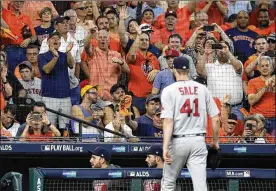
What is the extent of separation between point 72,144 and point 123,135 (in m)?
0.69

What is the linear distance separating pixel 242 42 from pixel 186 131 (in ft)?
15.5

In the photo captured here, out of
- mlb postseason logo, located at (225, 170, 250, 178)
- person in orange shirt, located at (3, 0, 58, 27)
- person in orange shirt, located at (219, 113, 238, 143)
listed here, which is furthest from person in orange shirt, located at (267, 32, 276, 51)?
person in orange shirt, located at (3, 0, 58, 27)

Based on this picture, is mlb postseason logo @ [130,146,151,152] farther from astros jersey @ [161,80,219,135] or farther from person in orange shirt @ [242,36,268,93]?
astros jersey @ [161,80,219,135]

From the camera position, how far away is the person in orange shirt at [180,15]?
12.9 metres

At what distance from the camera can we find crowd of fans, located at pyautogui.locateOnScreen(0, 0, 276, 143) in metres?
12.1

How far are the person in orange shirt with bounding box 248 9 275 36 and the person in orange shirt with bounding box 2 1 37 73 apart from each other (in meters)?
3.23

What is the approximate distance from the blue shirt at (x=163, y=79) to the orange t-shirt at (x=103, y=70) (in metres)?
0.56

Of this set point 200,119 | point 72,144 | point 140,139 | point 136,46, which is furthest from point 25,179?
point 200,119

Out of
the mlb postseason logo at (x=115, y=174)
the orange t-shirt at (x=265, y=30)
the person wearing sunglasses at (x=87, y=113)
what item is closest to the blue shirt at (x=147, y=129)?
the person wearing sunglasses at (x=87, y=113)

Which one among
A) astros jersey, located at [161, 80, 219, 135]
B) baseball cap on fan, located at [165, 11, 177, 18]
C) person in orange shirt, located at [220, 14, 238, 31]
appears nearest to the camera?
astros jersey, located at [161, 80, 219, 135]

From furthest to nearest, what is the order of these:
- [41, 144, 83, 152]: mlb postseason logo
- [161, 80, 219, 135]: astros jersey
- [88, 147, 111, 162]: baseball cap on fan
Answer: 1. [41, 144, 83, 152]: mlb postseason logo
2. [88, 147, 111, 162]: baseball cap on fan
3. [161, 80, 219, 135]: astros jersey

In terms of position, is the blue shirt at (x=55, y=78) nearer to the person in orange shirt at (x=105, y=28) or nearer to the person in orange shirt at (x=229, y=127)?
the person in orange shirt at (x=105, y=28)

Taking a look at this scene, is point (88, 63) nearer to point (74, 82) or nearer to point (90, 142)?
point (74, 82)

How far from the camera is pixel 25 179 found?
468 inches
